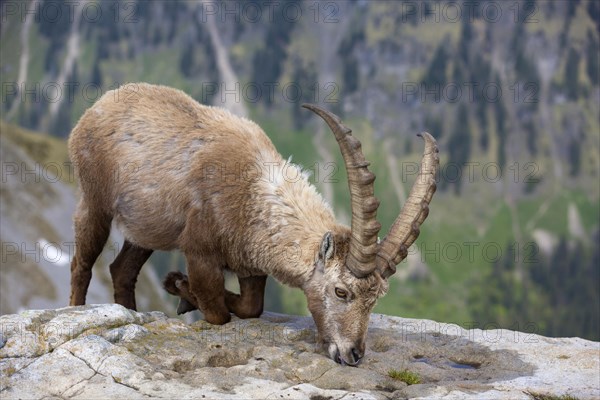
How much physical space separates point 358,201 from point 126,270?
6.60m

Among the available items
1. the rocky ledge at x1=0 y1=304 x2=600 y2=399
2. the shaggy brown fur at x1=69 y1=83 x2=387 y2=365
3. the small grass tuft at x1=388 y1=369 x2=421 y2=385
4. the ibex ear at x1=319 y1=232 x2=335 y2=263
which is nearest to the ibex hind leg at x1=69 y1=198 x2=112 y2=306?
the shaggy brown fur at x1=69 y1=83 x2=387 y2=365

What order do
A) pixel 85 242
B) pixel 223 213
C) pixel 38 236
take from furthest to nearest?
pixel 38 236
pixel 85 242
pixel 223 213

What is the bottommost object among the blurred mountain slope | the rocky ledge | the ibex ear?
the rocky ledge

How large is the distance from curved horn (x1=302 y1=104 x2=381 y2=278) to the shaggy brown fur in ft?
1.18

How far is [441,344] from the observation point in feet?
51.5

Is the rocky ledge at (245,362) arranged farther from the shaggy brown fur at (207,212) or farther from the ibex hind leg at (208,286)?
the shaggy brown fur at (207,212)

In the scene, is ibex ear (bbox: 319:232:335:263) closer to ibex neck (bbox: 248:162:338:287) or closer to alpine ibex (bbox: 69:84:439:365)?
alpine ibex (bbox: 69:84:439:365)

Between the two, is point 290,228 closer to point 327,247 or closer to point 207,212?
point 327,247

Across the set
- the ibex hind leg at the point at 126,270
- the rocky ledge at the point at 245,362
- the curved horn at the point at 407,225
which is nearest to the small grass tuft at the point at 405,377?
the rocky ledge at the point at 245,362

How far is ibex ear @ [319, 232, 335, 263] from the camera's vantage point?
13.7 meters

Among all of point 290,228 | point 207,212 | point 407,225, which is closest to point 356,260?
point 407,225

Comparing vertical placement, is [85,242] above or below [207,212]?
below

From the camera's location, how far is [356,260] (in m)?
13.5

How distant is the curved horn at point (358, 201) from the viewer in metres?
12.7
